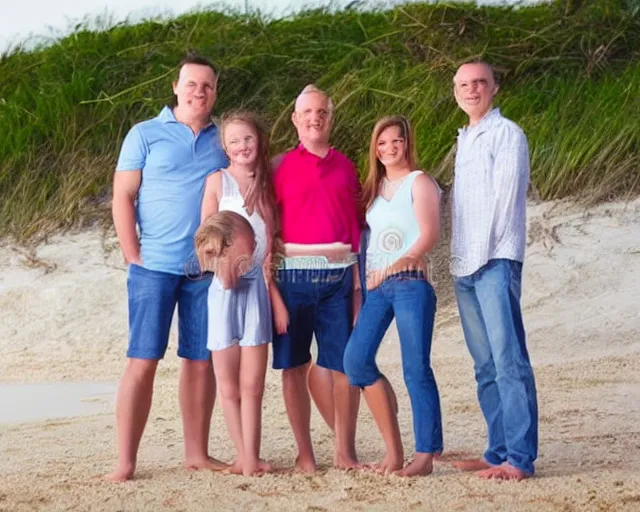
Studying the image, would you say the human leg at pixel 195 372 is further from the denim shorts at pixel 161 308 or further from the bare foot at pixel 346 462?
the bare foot at pixel 346 462

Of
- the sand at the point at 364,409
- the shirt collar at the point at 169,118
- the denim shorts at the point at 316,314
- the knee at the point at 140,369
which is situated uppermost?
the shirt collar at the point at 169,118

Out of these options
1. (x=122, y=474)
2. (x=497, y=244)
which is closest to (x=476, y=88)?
(x=497, y=244)

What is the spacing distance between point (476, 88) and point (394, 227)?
1.83ft

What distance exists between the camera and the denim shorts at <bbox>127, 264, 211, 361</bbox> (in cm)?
481

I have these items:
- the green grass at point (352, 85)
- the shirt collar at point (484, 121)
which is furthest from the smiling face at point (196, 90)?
the green grass at point (352, 85)

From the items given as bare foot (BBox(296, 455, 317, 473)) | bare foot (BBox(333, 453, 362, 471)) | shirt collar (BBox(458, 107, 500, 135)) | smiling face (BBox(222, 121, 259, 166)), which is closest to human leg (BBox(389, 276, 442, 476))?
bare foot (BBox(333, 453, 362, 471))

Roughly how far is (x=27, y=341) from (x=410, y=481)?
5.45 meters

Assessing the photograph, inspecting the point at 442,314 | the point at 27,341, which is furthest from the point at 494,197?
the point at 27,341

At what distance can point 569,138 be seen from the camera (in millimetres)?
10398

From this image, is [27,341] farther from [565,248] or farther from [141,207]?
[141,207]

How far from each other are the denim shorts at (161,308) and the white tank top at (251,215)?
0.23m

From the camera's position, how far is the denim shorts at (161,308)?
15.8 ft

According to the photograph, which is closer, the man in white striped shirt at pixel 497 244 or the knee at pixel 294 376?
the man in white striped shirt at pixel 497 244

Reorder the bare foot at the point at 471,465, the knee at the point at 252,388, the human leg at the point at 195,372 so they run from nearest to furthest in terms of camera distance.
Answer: the knee at the point at 252,388 → the human leg at the point at 195,372 → the bare foot at the point at 471,465
